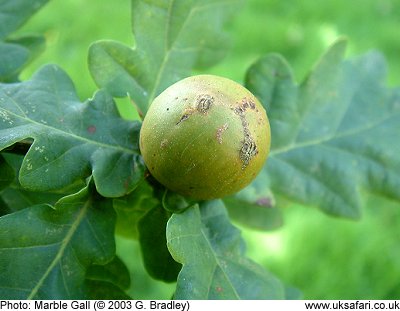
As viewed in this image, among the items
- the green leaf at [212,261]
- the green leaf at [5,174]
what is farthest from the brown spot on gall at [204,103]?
the green leaf at [5,174]

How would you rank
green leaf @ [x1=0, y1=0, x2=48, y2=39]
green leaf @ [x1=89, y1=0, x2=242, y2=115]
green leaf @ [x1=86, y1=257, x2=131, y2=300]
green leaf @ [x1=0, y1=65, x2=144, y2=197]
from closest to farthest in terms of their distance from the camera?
green leaf @ [x1=0, y1=65, x2=144, y2=197]
green leaf @ [x1=86, y1=257, x2=131, y2=300]
green leaf @ [x1=89, y1=0, x2=242, y2=115]
green leaf @ [x1=0, y1=0, x2=48, y2=39]

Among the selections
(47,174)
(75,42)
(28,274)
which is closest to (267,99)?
(47,174)

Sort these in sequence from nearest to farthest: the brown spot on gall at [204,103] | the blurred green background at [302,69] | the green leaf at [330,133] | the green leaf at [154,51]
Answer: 1. the brown spot on gall at [204,103]
2. the green leaf at [154,51]
3. the green leaf at [330,133]
4. the blurred green background at [302,69]

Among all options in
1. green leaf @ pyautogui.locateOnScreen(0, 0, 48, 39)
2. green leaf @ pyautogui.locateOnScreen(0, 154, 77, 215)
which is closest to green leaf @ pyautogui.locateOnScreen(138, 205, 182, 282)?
green leaf @ pyautogui.locateOnScreen(0, 154, 77, 215)

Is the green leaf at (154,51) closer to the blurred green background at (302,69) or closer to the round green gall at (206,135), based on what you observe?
the round green gall at (206,135)

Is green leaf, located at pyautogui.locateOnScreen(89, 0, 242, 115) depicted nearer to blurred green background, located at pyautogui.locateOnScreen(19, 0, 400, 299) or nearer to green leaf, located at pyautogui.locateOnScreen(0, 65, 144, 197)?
green leaf, located at pyautogui.locateOnScreen(0, 65, 144, 197)
